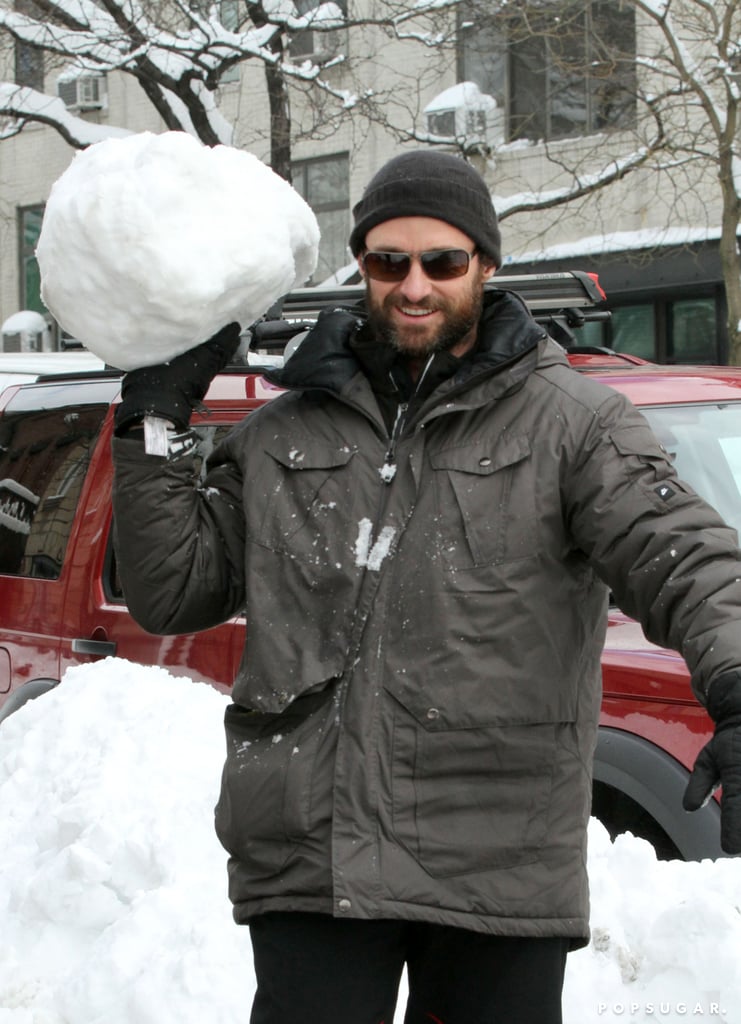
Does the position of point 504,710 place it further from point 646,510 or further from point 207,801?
point 207,801

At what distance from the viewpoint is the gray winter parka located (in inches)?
78.7

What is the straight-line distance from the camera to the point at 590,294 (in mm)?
4262

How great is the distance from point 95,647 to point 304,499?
250 cm

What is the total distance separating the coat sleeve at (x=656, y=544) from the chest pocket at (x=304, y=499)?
38cm

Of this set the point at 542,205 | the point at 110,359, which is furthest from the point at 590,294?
the point at 542,205

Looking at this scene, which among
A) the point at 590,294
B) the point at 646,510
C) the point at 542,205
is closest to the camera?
the point at 646,510

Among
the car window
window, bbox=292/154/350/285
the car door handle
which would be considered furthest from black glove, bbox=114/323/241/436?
window, bbox=292/154/350/285

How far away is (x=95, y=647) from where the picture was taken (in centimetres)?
451

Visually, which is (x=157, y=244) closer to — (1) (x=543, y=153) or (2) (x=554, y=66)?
(2) (x=554, y=66)

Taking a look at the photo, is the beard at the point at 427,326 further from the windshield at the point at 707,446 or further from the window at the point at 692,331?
the window at the point at 692,331

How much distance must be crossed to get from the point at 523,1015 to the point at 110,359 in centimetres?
131

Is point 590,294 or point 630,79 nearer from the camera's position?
point 590,294

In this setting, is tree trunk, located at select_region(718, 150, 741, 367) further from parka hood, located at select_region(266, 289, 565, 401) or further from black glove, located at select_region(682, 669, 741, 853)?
black glove, located at select_region(682, 669, 741, 853)

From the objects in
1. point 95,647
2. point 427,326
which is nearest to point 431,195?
point 427,326
